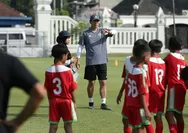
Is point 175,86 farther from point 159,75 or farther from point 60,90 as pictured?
point 60,90

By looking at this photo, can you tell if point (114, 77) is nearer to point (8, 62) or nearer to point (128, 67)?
point (128, 67)

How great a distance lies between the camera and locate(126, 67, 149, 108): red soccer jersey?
8180 mm

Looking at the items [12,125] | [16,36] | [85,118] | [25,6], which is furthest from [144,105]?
[25,6]

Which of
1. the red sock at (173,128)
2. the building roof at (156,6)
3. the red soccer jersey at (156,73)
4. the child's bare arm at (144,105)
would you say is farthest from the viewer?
the building roof at (156,6)

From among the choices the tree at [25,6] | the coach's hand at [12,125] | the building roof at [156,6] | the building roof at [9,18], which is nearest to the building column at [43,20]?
the building roof at [9,18]

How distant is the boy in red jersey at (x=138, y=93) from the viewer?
322 inches

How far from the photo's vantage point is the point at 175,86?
9.66 meters

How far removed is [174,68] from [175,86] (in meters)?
0.27

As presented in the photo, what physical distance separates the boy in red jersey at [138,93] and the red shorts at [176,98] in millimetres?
1225

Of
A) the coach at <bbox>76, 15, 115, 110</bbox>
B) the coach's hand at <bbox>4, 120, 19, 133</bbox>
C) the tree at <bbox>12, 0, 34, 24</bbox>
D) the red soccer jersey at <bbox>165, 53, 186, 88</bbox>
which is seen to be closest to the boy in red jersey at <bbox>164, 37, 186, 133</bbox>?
the red soccer jersey at <bbox>165, 53, 186, 88</bbox>

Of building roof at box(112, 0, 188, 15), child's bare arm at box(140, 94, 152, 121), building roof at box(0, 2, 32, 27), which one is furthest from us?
building roof at box(112, 0, 188, 15)

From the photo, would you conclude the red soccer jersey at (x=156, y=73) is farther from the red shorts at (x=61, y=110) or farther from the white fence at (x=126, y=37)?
the white fence at (x=126, y=37)

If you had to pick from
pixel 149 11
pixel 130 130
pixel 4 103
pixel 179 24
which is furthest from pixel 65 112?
pixel 149 11

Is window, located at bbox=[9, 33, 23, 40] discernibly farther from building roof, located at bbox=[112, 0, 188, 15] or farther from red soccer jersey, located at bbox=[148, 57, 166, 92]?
red soccer jersey, located at bbox=[148, 57, 166, 92]
